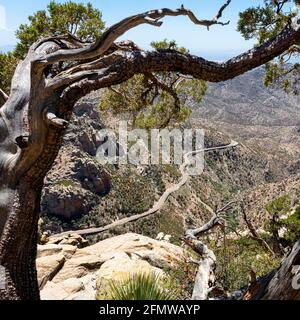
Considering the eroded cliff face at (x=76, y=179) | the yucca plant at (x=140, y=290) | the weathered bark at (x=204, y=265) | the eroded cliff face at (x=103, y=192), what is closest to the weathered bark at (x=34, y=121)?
the yucca plant at (x=140, y=290)

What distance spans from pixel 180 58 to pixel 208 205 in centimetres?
12025

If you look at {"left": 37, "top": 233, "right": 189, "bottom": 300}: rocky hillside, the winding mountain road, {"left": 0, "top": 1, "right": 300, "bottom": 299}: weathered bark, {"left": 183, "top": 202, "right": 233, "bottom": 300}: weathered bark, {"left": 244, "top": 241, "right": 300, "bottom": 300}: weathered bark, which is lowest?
the winding mountain road

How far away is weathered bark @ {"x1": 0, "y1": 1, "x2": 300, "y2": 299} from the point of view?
5.27 meters

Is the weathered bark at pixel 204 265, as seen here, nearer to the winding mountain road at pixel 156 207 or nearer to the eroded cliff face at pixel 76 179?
the winding mountain road at pixel 156 207

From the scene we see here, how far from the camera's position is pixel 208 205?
123562 mm

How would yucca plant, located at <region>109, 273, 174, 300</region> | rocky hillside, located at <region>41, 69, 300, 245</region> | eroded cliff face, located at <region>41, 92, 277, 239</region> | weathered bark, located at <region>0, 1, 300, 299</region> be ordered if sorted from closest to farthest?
yucca plant, located at <region>109, 273, 174, 300</region>
weathered bark, located at <region>0, 1, 300, 299</region>
rocky hillside, located at <region>41, 69, 300, 245</region>
eroded cliff face, located at <region>41, 92, 277, 239</region>

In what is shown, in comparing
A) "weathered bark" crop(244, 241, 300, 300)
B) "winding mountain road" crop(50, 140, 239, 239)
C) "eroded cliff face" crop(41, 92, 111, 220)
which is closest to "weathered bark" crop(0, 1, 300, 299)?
"weathered bark" crop(244, 241, 300, 300)

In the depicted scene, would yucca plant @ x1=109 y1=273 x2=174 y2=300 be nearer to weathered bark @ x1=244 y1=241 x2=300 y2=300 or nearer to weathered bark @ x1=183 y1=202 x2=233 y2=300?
weathered bark @ x1=183 y1=202 x2=233 y2=300

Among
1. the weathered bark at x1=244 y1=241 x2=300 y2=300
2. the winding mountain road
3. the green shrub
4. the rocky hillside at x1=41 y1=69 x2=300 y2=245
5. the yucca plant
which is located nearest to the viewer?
the weathered bark at x1=244 y1=241 x2=300 y2=300

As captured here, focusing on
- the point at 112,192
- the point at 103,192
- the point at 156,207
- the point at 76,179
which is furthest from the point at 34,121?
the point at 103,192

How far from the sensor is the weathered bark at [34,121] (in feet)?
17.3

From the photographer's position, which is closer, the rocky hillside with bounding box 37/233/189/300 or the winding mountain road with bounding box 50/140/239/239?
the rocky hillside with bounding box 37/233/189/300

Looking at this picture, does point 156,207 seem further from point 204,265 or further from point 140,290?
point 140,290

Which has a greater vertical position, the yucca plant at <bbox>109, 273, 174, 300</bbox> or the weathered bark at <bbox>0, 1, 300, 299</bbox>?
the weathered bark at <bbox>0, 1, 300, 299</bbox>
